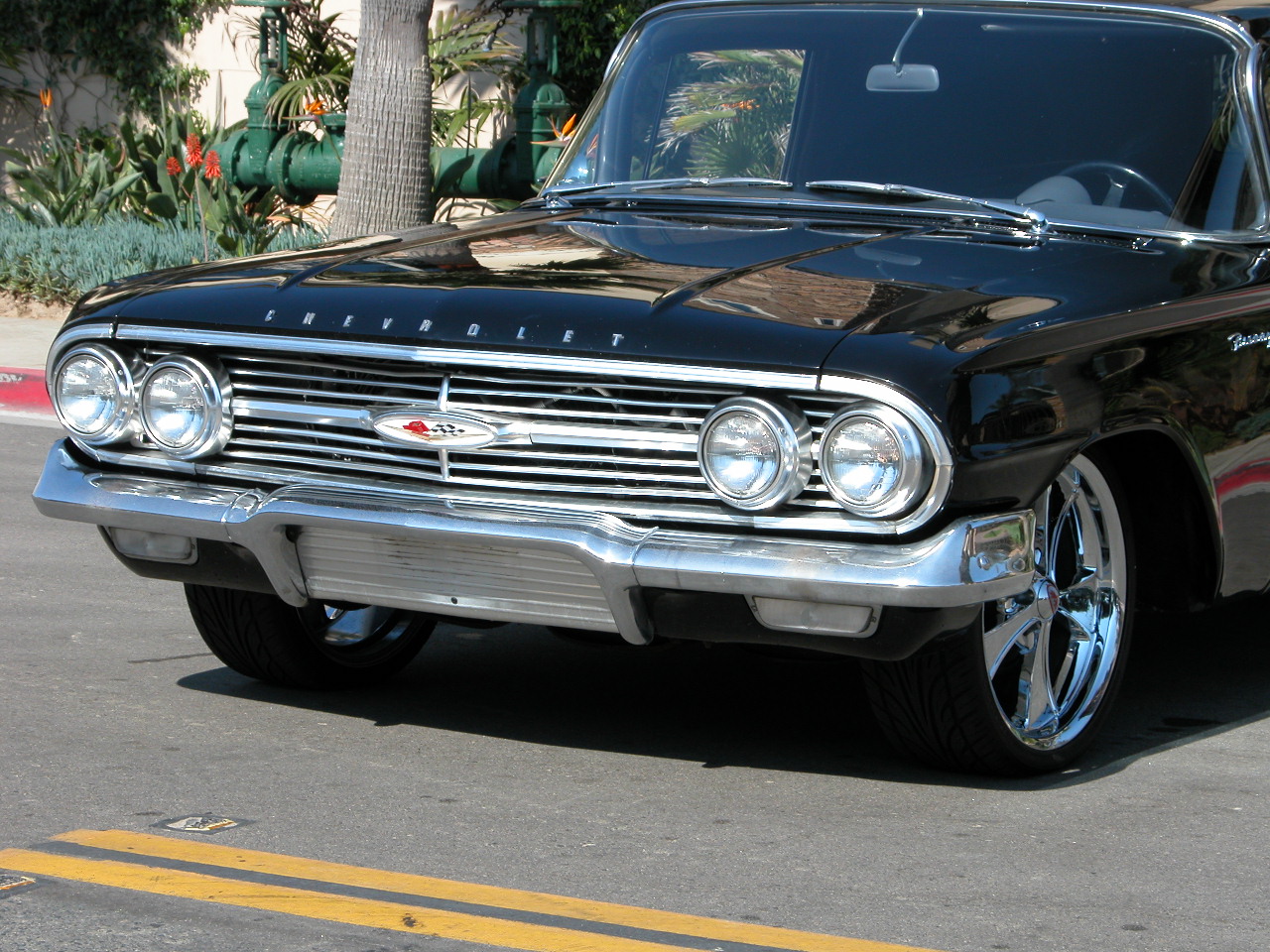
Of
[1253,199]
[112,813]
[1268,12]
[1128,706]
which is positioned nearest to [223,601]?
[112,813]

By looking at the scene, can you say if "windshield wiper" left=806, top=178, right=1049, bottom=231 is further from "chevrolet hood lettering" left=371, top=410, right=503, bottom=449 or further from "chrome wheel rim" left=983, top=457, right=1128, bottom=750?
"chevrolet hood lettering" left=371, top=410, right=503, bottom=449

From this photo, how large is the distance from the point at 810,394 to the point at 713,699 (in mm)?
1527

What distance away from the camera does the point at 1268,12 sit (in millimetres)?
5109

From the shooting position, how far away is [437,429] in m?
4.07

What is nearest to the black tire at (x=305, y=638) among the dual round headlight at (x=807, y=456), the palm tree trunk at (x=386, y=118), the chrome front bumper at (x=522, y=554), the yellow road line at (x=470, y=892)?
the chrome front bumper at (x=522, y=554)

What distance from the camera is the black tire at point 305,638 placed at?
16.1 feet

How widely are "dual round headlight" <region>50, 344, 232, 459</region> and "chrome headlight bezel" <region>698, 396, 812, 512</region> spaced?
1199 millimetres

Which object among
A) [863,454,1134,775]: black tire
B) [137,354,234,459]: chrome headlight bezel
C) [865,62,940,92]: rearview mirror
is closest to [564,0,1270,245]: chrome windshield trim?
[865,62,940,92]: rearview mirror

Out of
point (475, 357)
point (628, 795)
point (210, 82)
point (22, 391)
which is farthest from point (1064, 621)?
point (210, 82)

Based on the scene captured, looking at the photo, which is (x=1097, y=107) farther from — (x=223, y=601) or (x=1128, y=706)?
(x=223, y=601)

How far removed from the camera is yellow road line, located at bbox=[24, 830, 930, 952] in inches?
131

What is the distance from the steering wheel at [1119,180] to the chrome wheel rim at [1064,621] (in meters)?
0.85

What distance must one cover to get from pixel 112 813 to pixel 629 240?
5.80 ft

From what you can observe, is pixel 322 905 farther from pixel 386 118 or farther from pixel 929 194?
pixel 386 118
